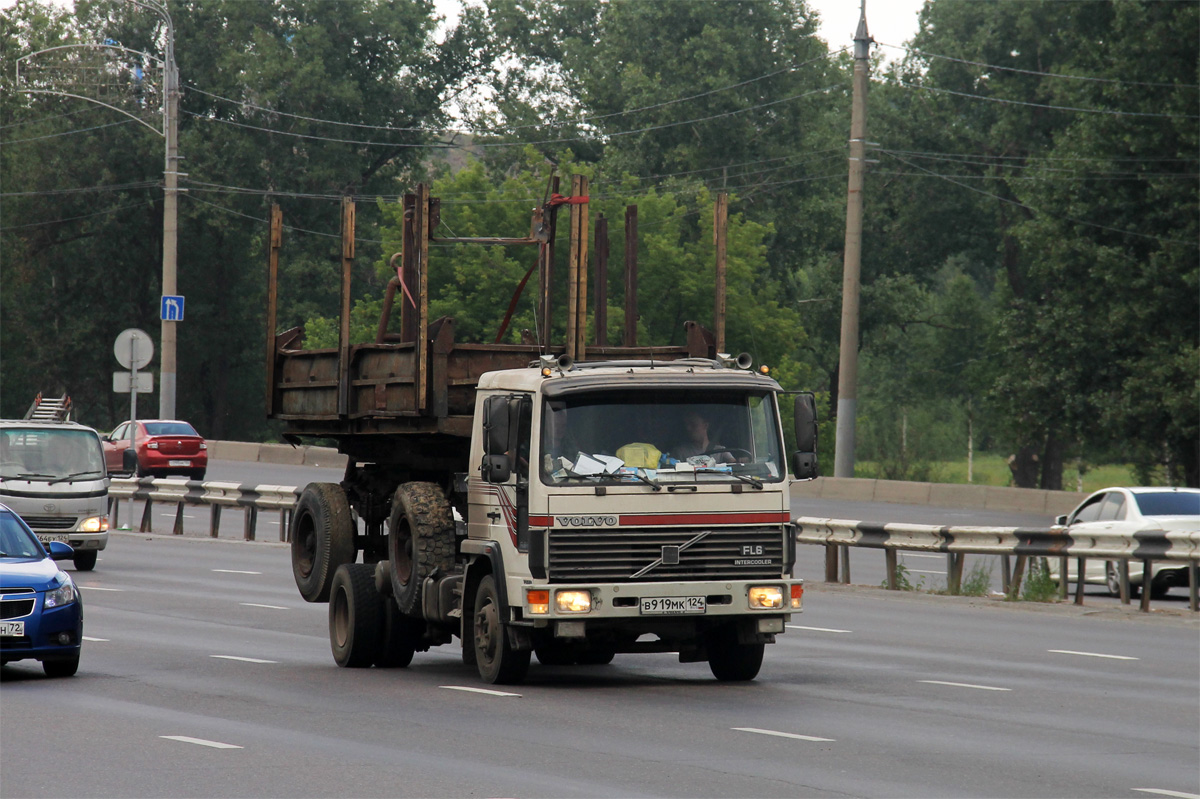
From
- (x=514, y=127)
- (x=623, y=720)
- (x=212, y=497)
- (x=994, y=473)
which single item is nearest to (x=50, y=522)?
(x=212, y=497)

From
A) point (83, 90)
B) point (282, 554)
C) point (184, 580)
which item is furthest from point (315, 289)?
point (184, 580)

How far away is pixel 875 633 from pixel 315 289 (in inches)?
2246

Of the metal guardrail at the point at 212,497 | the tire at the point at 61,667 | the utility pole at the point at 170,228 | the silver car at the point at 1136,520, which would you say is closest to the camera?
the tire at the point at 61,667

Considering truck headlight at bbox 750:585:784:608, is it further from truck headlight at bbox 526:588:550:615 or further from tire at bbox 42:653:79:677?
tire at bbox 42:653:79:677

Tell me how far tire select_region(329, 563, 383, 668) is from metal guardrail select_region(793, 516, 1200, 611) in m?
7.97

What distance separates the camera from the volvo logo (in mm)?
12547

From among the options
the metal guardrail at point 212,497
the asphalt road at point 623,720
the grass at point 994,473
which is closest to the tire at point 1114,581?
the asphalt road at point 623,720

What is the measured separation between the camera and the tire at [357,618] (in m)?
14.6

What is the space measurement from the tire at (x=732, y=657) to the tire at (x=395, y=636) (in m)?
2.54

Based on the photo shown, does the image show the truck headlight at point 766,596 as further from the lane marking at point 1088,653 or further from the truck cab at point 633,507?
the lane marking at point 1088,653

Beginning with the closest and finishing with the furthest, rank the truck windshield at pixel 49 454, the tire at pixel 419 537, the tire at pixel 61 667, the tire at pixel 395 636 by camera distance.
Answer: the tire at pixel 419 537, the tire at pixel 61 667, the tire at pixel 395 636, the truck windshield at pixel 49 454

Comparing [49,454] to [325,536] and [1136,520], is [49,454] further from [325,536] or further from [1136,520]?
[1136,520]

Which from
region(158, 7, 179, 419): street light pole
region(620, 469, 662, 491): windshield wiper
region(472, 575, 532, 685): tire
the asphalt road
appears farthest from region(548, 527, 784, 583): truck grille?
region(158, 7, 179, 419): street light pole

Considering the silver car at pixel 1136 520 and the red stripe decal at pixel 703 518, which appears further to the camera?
the silver car at pixel 1136 520
